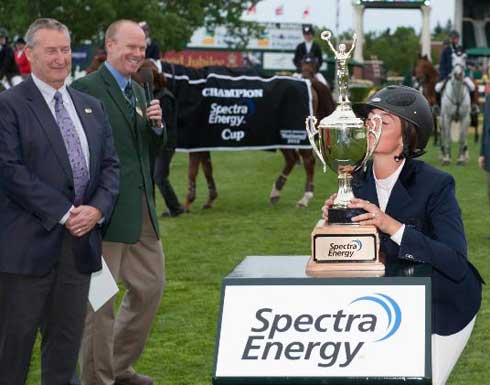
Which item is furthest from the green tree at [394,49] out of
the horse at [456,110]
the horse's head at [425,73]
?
the horse at [456,110]

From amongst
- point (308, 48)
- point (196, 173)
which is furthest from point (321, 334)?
point (308, 48)

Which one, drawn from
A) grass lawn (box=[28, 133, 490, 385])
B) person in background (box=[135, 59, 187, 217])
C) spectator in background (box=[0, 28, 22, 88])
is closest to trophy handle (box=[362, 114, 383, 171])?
grass lawn (box=[28, 133, 490, 385])

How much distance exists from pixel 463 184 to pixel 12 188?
15098mm

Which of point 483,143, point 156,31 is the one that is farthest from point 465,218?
point 156,31

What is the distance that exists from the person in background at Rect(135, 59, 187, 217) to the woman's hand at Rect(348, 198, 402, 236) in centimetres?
807

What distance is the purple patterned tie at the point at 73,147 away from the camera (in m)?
5.65

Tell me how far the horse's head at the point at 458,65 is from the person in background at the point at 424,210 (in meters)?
18.9

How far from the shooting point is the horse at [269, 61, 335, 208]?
662 inches

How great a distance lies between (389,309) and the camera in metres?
4.36

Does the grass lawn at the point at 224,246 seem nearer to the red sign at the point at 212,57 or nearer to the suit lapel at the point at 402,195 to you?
the suit lapel at the point at 402,195

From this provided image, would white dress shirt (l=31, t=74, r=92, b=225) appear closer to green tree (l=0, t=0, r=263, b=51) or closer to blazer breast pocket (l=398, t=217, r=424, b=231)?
blazer breast pocket (l=398, t=217, r=424, b=231)

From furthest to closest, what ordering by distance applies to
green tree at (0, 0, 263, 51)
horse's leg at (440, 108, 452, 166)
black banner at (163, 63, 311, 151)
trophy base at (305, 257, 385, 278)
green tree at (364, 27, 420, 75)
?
green tree at (364, 27, 420, 75), green tree at (0, 0, 263, 51), horse's leg at (440, 108, 452, 166), black banner at (163, 63, 311, 151), trophy base at (305, 257, 385, 278)

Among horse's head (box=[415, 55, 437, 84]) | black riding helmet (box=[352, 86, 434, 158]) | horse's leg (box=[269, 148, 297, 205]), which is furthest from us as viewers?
horse's head (box=[415, 55, 437, 84])

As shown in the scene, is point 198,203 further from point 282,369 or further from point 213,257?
point 282,369
